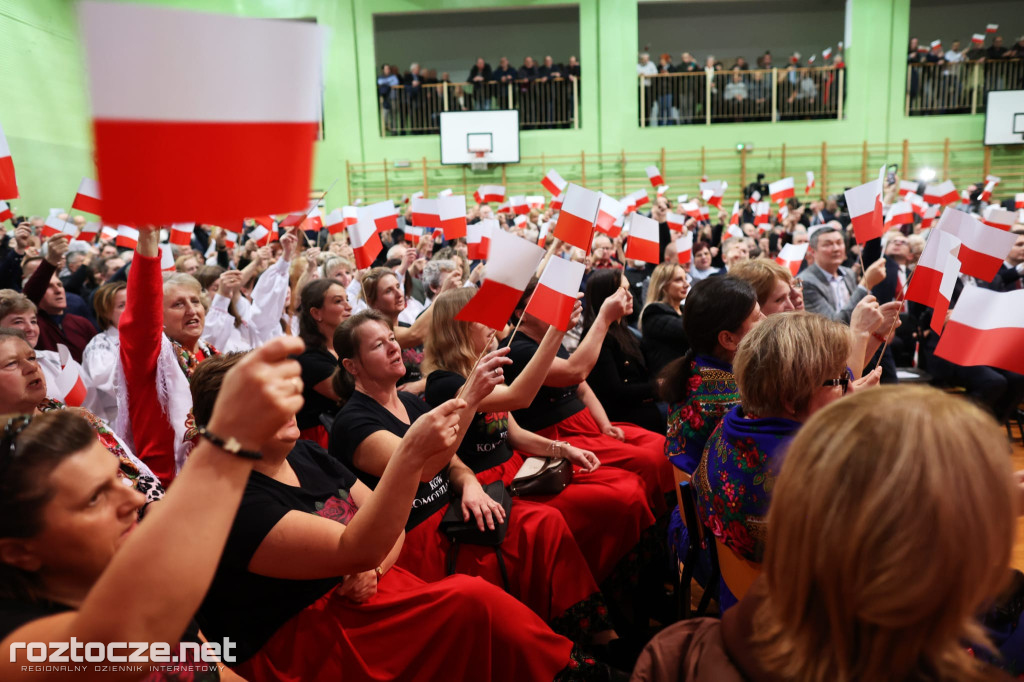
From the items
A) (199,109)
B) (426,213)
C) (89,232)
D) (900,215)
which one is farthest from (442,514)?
(89,232)

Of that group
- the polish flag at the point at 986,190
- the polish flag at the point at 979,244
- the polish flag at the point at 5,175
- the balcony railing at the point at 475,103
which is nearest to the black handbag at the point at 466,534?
the polish flag at the point at 5,175

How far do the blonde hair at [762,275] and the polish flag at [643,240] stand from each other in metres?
1.21

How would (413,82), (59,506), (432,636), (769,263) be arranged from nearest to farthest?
(59,506)
(432,636)
(769,263)
(413,82)

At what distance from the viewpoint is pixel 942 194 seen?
7469 mm

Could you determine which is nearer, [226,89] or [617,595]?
[226,89]

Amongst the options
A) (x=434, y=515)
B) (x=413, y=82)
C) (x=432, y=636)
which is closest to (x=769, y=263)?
(x=434, y=515)

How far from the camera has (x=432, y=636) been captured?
5.54 feet

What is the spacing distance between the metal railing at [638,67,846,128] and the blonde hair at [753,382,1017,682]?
A: 14857 mm

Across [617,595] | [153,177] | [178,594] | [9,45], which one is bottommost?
[617,595]

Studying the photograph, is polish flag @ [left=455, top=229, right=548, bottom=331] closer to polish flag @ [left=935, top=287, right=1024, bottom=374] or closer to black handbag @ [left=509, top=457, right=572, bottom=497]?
black handbag @ [left=509, top=457, right=572, bottom=497]

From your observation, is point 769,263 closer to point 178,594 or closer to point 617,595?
point 617,595

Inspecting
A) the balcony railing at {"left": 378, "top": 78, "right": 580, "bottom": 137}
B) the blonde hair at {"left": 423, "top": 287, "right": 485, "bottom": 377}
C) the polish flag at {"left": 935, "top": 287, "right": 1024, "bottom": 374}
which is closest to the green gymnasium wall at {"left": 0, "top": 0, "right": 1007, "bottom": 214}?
the balcony railing at {"left": 378, "top": 78, "right": 580, "bottom": 137}

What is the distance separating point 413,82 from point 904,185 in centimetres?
989

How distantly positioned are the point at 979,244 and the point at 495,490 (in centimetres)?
229
